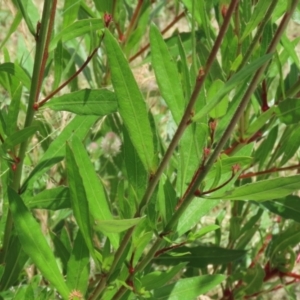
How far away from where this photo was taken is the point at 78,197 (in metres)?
1.05

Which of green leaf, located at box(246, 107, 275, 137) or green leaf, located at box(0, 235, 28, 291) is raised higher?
green leaf, located at box(246, 107, 275, 137)

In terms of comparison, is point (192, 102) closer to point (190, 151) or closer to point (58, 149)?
point (190, 151)

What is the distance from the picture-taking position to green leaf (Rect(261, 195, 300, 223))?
1.47m

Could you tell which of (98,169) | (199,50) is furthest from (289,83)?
(98,169)

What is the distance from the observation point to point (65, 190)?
4.31 ft

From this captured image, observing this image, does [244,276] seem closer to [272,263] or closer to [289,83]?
[272,263]

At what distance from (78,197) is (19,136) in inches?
6.7

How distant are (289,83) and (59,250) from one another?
0.67m

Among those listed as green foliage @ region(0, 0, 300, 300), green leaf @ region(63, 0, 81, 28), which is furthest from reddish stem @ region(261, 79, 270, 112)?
green leaf @ region(63, 0, 81, 28)

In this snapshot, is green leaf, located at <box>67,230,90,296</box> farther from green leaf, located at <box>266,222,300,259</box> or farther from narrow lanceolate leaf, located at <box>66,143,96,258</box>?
green leaf, located at <box>266,222,300,259</box>

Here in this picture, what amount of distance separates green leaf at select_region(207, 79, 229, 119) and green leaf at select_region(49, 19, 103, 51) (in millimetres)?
362

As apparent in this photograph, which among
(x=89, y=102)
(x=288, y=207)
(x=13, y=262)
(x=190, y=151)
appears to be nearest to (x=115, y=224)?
(x=190, y=151)

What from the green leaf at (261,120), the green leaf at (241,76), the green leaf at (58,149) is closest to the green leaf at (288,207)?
the green leaf at (261,120)

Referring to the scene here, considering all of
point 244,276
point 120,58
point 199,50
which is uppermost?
point 120,58
